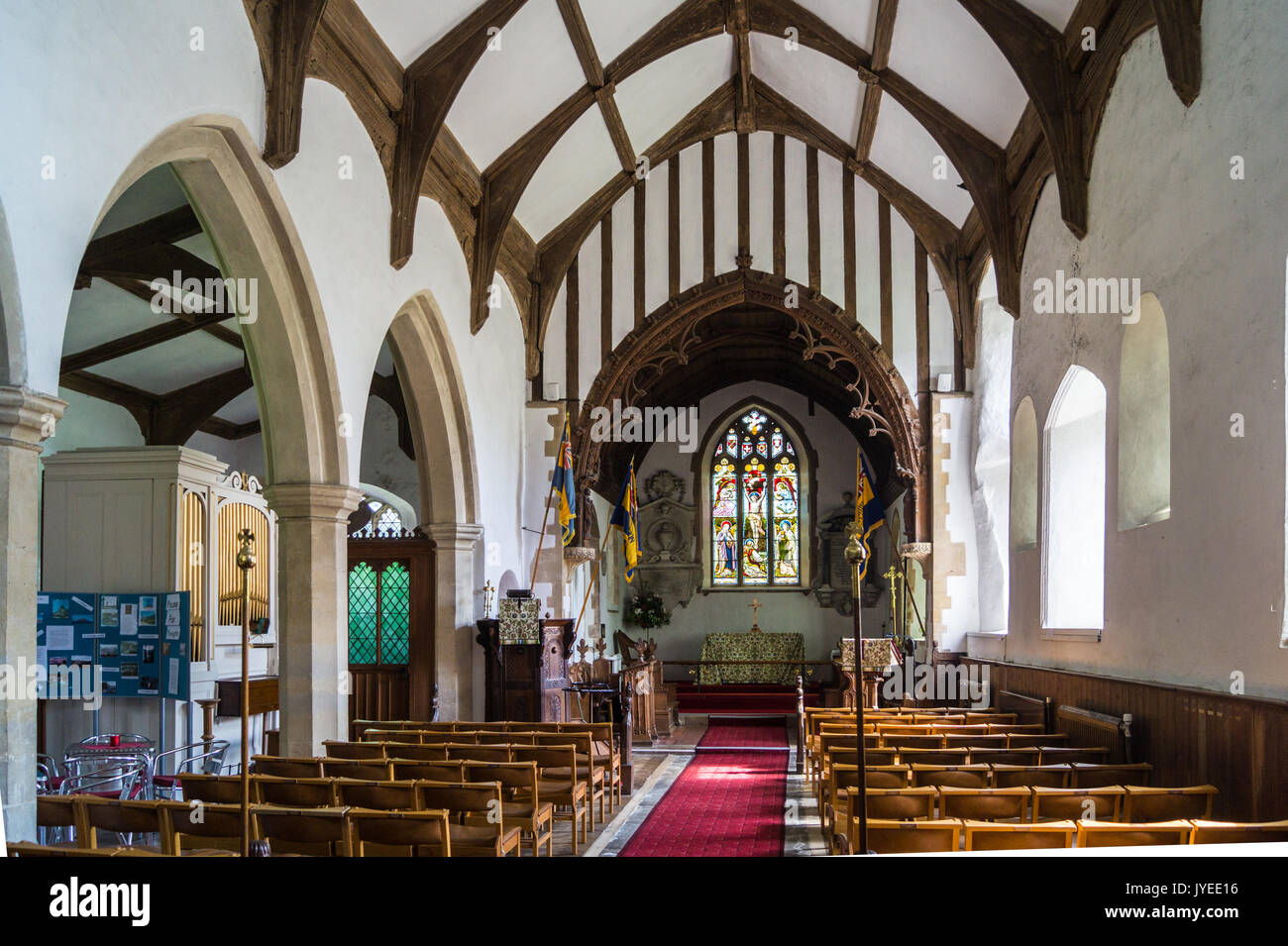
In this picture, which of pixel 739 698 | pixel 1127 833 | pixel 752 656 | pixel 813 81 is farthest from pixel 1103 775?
pixel 752 656

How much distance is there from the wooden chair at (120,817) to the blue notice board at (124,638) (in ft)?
14.7

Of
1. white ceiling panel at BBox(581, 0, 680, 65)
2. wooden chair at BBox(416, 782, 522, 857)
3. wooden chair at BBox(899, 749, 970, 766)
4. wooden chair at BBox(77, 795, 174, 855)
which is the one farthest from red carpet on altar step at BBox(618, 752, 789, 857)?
white ceiling panel at BBox(581, 0, 680, 65)

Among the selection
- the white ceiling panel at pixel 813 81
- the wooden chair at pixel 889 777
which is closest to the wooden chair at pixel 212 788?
the wooden chair at pixel 889 777

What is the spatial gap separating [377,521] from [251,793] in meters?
11.5

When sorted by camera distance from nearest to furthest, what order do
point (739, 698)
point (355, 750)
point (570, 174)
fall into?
1. point (355, 750)
2. point (570, 174)
3. point (739, 698)

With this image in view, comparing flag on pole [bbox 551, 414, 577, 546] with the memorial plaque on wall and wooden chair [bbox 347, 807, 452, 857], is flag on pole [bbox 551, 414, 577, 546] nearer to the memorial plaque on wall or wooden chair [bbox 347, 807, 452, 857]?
the memorial plaque on wall

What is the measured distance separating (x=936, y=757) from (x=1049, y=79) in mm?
5214

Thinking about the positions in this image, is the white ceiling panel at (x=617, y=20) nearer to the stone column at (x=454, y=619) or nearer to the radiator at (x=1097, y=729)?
the stone column at (x=454, y=619)

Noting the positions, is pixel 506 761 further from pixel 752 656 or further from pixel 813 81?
pixel 752 656

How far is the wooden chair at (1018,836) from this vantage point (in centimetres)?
366

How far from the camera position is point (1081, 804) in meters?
4.37

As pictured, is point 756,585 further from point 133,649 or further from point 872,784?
point 872,784

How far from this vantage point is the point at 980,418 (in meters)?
11.6

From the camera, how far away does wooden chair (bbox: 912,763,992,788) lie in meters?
5.10
